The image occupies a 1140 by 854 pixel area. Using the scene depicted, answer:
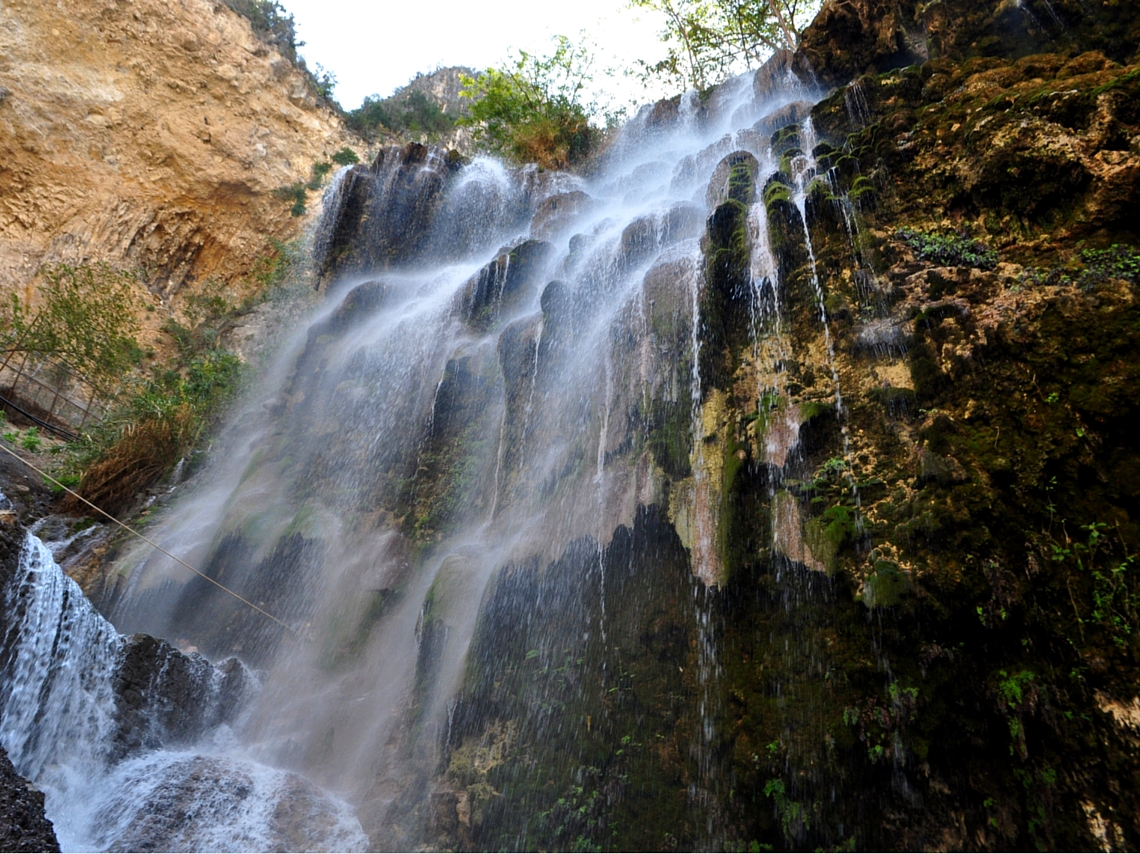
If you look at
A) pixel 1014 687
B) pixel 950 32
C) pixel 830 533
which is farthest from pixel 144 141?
pixel 1014 687

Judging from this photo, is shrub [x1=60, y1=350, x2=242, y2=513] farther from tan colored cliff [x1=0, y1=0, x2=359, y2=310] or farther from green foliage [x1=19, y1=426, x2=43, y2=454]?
tan colored cliff [x1=0, y1=0, x2=359, y2=310]

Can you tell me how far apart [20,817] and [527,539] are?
4583 mm

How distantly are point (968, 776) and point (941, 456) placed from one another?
7.46ft

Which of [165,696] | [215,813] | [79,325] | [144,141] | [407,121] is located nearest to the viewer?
[215,813]

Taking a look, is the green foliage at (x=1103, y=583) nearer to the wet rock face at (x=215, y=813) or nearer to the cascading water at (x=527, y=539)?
the cascading water at (x=527, y=539)

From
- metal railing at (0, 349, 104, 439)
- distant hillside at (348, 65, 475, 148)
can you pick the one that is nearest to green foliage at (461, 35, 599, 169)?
distant hillside at (348, 65, 475, 148)

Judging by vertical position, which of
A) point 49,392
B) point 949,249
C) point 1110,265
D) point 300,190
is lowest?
point 1110,265

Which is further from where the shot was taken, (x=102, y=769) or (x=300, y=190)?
(x=300, y=190)

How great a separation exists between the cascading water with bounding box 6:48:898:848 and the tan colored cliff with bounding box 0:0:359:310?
336 inches

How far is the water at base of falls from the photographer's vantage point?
5.57m

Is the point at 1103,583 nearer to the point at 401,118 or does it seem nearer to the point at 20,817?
the point at 20,817

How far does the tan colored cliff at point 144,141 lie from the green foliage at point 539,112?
21.7ft

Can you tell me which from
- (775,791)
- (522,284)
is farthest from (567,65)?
(775,791)

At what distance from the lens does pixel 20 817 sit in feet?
13.1
